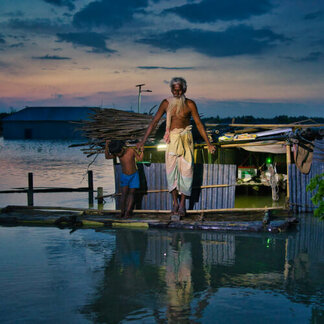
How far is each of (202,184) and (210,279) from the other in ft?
12.3

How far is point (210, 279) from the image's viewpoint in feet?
18.0

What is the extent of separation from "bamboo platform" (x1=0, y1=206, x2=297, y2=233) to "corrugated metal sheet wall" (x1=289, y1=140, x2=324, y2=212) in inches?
26.5

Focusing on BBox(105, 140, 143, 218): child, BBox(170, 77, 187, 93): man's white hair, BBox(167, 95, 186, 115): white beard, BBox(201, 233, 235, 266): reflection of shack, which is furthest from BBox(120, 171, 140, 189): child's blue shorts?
BBox(170, 77, 187, 93): man's white hair

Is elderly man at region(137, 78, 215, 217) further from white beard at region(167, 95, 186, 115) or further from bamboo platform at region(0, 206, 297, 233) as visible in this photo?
bamboo platform at region(0, 206, 297, 233)

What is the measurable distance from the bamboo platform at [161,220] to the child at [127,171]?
28 cm

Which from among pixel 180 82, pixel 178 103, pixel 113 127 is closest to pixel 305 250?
pixel 178 103

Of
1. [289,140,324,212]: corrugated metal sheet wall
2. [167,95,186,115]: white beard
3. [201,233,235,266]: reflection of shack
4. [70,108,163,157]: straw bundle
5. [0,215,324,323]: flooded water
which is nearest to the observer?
[0,215,324,323]: flooded water

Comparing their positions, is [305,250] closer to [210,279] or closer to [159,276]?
[210,279]

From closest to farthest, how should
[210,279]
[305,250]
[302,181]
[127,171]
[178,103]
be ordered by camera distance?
[210,279], [305,250], [178,103], [127,171], [302,181]

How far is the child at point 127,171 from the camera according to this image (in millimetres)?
8711

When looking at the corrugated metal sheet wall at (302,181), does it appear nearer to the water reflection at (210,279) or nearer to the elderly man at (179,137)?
the water reflection at (210,279)

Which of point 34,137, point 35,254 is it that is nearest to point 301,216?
point 35,254

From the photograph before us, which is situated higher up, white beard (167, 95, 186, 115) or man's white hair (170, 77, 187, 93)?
man's white hair (170, 77, 187, 93)

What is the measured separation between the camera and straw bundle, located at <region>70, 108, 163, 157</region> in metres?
9.66
